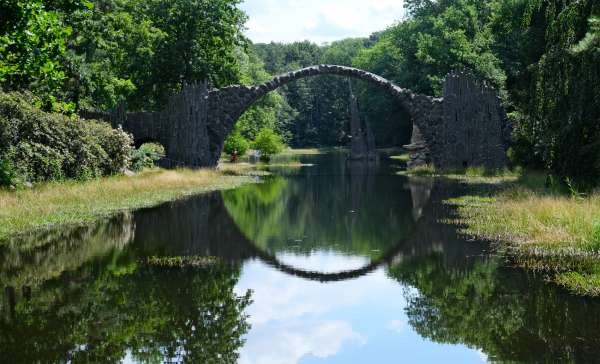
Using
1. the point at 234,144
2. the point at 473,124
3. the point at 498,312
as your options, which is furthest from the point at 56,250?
the point at 234,144

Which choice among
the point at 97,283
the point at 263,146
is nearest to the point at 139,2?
the point at 263,146

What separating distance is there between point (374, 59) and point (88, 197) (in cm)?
6488

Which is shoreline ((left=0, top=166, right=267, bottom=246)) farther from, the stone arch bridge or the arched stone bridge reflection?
the stone arch bridge

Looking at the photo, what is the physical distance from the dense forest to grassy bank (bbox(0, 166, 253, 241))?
2516 mm

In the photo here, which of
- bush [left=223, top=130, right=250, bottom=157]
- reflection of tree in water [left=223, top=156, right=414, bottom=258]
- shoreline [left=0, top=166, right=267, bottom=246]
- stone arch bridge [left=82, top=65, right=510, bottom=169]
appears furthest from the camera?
bush [left=223, top=130, right=250, bottom=157]

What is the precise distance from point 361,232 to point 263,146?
37203 mm

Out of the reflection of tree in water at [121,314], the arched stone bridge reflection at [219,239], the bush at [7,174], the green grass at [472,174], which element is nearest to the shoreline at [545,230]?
the arched stone bridge reflection at [219,239]

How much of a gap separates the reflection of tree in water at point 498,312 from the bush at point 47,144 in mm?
13691

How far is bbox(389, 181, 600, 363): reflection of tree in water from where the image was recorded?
6.97 m

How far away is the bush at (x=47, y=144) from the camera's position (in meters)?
20.5

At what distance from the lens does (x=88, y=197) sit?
1988 cm

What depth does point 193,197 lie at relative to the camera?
78.1 feet

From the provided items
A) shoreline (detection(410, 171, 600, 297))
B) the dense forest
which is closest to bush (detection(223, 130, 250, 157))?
the dense forest

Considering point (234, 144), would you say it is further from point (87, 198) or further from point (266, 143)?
point (87, 198)
